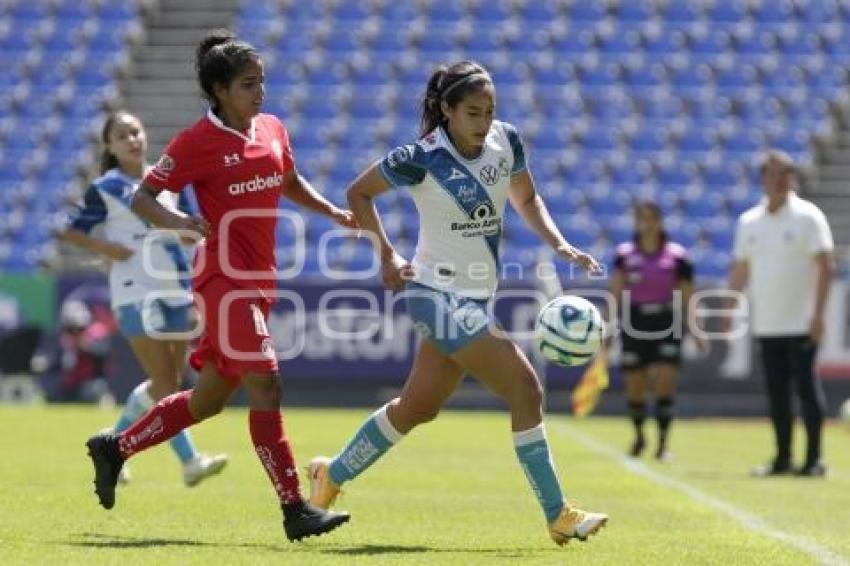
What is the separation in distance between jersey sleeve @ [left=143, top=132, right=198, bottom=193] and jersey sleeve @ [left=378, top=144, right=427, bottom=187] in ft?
2.85

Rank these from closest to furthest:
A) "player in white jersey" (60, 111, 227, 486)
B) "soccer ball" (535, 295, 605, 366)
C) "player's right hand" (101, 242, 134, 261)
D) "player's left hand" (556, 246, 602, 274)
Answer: "player's left hand" (556, 246, 602, 274)
"soccer ball" (535, 295, 605, 366)
"player's right hand" (101, 242, 134, 261)
"player in white jersey" (60, 111, 227, 486)

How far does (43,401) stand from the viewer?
89.0 ft

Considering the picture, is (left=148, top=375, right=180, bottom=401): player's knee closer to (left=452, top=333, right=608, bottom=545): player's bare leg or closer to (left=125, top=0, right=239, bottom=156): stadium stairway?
(left=452, top=333, right=608, bottom=545): player's bare leg

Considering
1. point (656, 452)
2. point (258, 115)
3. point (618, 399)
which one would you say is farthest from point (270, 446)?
point (618, 399)

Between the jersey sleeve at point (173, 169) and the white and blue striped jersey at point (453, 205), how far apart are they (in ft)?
2.86

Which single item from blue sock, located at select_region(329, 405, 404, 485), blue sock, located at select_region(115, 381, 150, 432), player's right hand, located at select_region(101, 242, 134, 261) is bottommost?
blue sock, located at select_region(115, 381, 150, 432)

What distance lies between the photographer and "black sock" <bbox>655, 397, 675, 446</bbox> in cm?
1697

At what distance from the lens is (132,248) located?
39.9ft

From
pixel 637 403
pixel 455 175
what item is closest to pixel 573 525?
pixel 455 175

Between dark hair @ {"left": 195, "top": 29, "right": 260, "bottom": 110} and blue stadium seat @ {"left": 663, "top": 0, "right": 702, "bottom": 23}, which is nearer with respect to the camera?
dark hair @ {"left": 195, "top": 29, "right": 260, "bottom": 110}

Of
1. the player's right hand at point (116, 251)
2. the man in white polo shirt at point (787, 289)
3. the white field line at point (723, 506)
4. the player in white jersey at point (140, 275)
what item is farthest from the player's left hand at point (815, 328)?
the player's right hand at point (116, 251)

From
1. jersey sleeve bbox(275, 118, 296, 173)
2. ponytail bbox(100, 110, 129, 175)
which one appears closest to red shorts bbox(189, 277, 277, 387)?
jersey sleeve bbox(275, 118, 296, 173)

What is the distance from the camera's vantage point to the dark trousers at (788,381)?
15188mm

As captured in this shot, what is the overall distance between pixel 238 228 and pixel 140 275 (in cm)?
365
